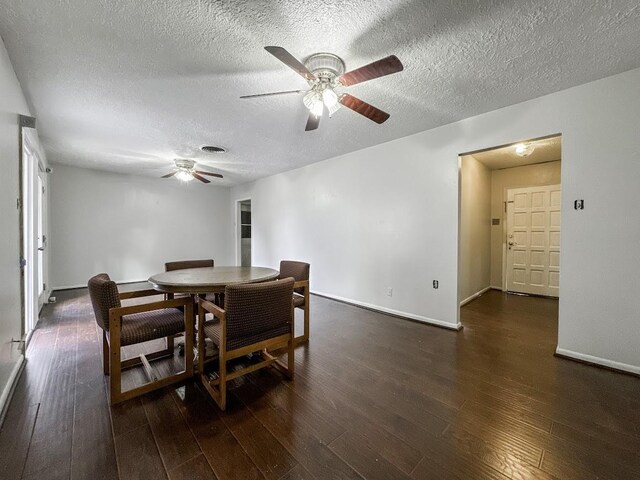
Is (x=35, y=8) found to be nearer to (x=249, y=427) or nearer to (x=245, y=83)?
(x=245, y=83)

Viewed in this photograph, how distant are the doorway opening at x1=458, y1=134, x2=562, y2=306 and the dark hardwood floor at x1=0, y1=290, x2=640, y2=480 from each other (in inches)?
88.5

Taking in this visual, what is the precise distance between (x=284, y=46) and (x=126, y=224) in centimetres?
562

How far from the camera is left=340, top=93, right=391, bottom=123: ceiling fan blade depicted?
1877mm

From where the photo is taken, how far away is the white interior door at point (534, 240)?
4.43 m

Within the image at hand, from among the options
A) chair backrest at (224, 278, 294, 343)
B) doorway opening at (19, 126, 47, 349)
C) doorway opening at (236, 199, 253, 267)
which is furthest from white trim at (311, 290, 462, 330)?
doorway opening at (19, 126, 47, 349)

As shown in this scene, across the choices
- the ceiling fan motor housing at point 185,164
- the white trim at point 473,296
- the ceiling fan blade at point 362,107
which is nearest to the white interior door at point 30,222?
the ceiling fan motor housing at point 185,164

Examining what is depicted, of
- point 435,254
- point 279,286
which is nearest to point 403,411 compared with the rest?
point 279,286

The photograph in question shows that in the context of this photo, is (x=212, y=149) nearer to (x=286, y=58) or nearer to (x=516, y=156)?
(x=286, y=58)

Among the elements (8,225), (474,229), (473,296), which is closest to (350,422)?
(8,225)

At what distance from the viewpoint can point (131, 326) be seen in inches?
72.0

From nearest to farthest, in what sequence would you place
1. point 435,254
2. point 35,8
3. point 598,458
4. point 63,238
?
1. point 598,458
2. point 35,8
3. point 435,254
4. point 63,238

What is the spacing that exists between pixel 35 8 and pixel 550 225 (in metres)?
6.42

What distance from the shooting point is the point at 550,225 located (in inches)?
176

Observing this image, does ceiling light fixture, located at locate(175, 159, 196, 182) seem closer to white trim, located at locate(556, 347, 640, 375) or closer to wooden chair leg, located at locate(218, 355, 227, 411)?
wooden chair leg, located at locate(218, 355, 227, 411)
